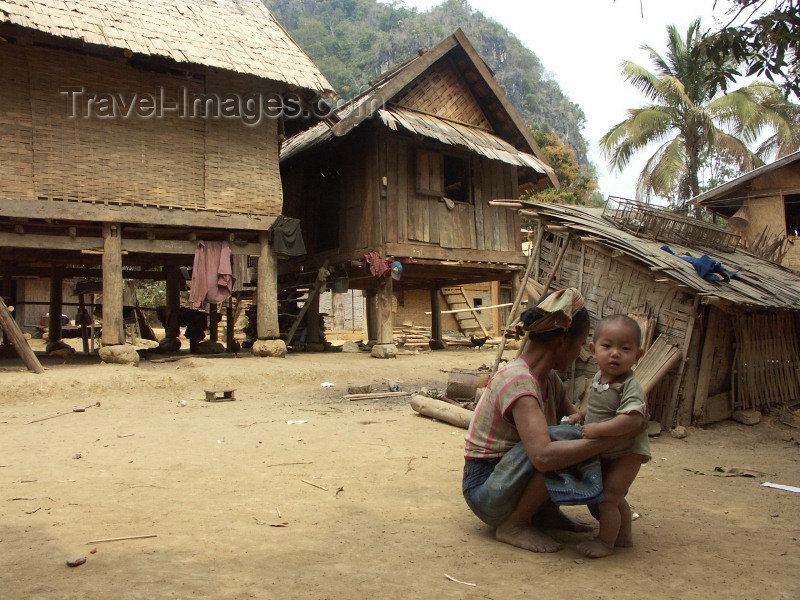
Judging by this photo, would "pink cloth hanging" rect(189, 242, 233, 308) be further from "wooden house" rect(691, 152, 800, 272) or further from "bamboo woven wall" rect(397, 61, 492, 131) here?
"wooden house" rect(691, 152, 800, 272)

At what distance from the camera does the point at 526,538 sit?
3018 millimetres

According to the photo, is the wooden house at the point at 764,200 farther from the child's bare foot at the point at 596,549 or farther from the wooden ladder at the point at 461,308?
the child's bare foot at the point at 596,549

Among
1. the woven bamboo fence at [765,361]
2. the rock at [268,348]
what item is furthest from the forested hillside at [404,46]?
the woven bamboo fence at [765,361]

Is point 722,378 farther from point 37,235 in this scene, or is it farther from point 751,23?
point 37,235

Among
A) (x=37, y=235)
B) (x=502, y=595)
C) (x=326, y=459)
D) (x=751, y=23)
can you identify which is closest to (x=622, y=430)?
(x=502, y=595)

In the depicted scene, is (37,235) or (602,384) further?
(37,235)

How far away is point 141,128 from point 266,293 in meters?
3.71

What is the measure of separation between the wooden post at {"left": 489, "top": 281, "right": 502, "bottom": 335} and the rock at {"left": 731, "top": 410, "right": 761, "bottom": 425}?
16.9 metres

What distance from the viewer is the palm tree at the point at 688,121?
66.9ft

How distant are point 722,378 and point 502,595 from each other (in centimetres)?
563

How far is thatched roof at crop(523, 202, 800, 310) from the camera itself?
19.8 ft

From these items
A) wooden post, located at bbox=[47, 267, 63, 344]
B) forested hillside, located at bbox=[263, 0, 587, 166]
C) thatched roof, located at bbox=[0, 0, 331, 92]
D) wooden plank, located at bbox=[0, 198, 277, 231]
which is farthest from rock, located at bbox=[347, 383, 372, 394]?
forested hillside, located at bbox=[263, 0, 587, 166]

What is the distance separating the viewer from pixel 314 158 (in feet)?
49.0

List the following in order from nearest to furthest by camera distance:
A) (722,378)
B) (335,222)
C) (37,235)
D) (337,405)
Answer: (722,378), (337,405), (37,235), (335,222)
